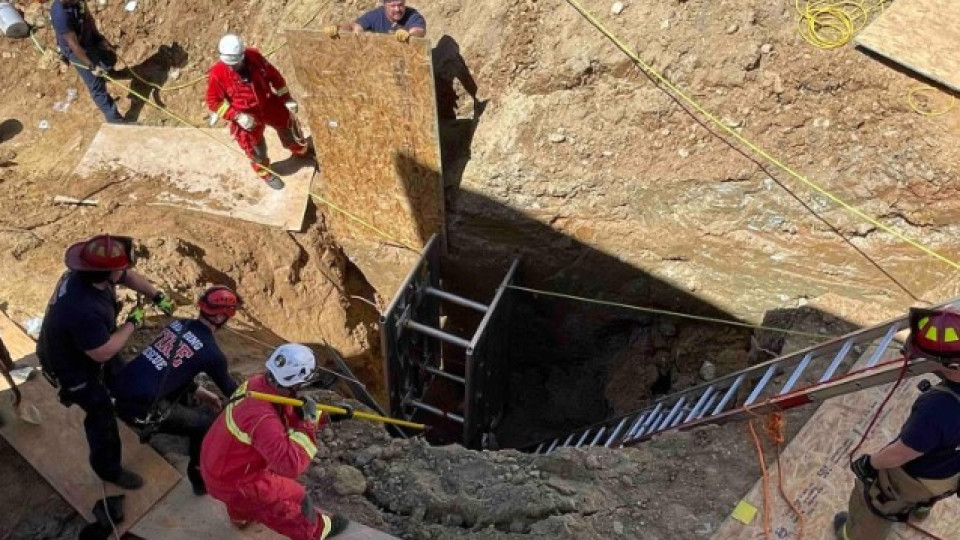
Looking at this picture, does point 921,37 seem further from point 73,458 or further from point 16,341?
point 16,341

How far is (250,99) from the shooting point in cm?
707

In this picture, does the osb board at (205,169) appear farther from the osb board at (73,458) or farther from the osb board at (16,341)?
the osb board at (73,458)

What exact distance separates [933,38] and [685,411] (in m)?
3.82

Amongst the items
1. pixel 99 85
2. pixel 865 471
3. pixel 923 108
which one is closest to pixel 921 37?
pixel 923 108

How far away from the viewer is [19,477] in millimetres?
4609

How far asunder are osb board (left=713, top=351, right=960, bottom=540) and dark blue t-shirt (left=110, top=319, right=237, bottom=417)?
3.43 m

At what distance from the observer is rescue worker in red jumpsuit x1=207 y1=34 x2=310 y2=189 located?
6781mm

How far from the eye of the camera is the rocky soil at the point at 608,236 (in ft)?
15.8

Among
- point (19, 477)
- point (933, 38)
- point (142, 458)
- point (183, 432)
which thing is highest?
point (933, 38)

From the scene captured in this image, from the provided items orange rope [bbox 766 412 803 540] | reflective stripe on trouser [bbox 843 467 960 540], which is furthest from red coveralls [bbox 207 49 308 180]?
reflective stripe on trouser [bbox 843 467 960 540]

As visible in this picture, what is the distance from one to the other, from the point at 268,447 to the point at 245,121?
4619 millimetres

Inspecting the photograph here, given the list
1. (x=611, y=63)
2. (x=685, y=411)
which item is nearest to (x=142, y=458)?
(x=685, y=411)

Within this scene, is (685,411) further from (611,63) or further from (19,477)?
(19,477)

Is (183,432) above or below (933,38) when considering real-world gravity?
below
